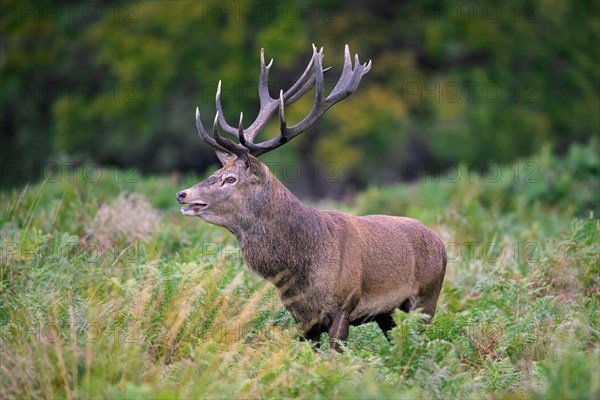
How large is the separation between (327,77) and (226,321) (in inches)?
781

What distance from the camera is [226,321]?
721 cm

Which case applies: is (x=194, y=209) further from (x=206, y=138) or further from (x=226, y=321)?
(x=226, y=321)

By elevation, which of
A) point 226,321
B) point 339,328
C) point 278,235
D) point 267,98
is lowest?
point 339,328

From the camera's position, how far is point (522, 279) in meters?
9.02

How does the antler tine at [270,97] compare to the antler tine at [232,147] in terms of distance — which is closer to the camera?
the antler tine at [232,147]

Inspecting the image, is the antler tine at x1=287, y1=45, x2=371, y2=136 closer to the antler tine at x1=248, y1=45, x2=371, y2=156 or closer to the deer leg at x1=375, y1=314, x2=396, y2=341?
the antler tine at x1=248, y1=45, x2=371, y2=156

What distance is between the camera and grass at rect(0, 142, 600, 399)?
230 inches

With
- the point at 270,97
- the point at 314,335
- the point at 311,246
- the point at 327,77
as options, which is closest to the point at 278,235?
the point at 311,246

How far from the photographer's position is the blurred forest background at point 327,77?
26.2 meters

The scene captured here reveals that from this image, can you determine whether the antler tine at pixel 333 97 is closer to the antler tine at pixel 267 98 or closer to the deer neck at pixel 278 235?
the antler tine at pixel 267 98

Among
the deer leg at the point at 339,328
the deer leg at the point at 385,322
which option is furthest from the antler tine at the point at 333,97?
the deer leg at the point at 385,322

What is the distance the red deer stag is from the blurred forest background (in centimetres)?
1716

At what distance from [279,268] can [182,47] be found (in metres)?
19.8

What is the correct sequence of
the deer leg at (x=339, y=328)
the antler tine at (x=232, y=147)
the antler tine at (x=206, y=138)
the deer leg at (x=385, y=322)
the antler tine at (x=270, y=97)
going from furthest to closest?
the antler tine at (x=270, y=97), the deer leg at (x=385, y=322), the antler tine at (x=206, y=138), the antler tine at (x=232, y=147), the deer leg at (x=339, y=328)
